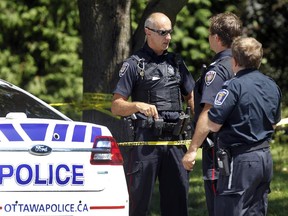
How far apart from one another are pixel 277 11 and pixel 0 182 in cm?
1290

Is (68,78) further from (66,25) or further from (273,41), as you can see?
(273,41)

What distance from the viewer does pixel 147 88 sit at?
6.57 meters

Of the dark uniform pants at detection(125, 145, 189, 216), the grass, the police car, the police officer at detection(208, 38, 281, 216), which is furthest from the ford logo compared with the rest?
the grass

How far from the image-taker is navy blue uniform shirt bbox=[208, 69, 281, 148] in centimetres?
546

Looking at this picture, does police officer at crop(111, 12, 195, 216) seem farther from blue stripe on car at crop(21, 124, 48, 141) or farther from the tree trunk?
the tree trunk

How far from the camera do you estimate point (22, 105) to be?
6.58m

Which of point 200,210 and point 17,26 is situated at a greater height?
point 17,26

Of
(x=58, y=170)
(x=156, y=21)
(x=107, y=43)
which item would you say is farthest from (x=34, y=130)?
(x=107, y=43)

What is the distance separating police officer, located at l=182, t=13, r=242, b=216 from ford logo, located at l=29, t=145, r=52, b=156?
94 centimetres

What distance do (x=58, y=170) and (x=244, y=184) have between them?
1.16 meters

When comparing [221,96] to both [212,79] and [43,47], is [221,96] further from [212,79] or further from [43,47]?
[43,47]

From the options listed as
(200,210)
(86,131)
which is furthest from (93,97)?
(86,131)

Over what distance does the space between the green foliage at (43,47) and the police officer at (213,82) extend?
37.3ft

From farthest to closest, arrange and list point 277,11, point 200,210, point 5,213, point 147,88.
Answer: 1. point 277,11
2. point 200,210
3. point 147,88
4. point 5,213
